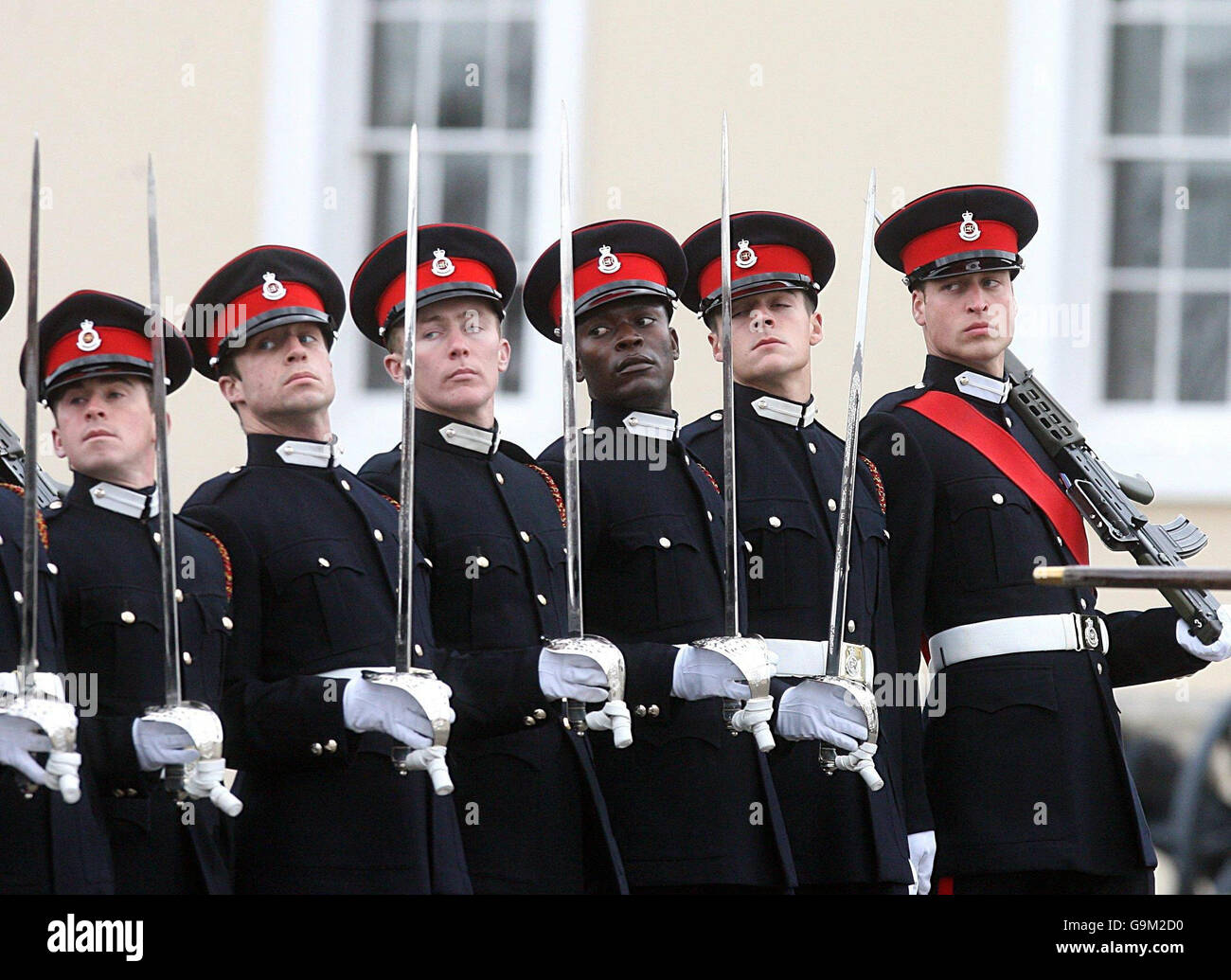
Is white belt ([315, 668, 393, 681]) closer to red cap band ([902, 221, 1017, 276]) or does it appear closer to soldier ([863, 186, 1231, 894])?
soldier ([863, 186, 1231, 894])

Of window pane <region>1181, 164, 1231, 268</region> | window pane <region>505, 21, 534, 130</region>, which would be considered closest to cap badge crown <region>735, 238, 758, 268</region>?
window pane <region>505, 21, 534, 130</region>

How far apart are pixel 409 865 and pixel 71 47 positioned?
485cm

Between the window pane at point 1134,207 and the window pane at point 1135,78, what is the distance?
154 mm

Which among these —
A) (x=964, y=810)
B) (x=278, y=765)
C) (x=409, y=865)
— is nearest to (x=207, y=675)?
(x=278, y=765)

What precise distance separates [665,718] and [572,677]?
1.63 ft

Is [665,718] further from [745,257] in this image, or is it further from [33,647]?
[33,647]

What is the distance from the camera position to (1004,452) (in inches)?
262

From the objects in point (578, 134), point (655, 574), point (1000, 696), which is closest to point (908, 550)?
point (1000, 696)

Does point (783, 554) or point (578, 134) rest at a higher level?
point (578, 134)

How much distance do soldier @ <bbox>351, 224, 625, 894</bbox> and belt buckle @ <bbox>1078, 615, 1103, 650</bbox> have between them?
4.42ft

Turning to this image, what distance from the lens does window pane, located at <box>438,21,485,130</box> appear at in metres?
9.74

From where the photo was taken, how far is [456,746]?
232 inches

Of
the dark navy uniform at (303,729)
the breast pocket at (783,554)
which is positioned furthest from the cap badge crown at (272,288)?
the breast pocket at (783,554)

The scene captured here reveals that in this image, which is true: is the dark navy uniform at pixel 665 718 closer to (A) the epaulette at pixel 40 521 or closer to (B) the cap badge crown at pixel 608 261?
(B) the cap badge crown at pixel 608 261
